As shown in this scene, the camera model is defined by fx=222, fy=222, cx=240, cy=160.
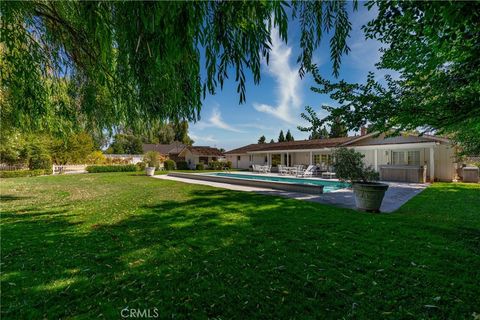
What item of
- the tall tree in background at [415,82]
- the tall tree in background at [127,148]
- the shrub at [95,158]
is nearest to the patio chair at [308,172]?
the tall tree in background at [415,82]

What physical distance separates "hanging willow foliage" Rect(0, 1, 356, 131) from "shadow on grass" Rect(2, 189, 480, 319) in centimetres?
246

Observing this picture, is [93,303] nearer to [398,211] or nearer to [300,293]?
[300,293]

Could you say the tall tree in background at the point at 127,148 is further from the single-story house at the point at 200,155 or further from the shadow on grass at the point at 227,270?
the shadow on grass at the point at 227,270

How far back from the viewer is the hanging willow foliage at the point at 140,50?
171 centimetres

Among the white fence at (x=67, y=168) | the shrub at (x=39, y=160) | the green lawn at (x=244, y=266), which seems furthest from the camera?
the white fence at (x=67, y=168)

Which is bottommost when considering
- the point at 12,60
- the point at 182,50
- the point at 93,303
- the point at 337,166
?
the point at 93,303

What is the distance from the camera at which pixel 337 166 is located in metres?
7.80

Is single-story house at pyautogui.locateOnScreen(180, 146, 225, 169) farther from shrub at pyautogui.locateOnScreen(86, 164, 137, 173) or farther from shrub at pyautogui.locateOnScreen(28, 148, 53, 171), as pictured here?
shrub at pyautogui.locateOnScreen(28, 148, 53, 171)

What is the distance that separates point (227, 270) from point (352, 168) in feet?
19.4

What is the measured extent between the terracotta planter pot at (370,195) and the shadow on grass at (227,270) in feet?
3.83

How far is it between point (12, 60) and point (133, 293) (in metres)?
3.90

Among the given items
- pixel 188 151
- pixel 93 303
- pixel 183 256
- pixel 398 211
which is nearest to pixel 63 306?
pixel 93 303

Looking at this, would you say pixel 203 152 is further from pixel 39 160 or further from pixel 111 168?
pixel 39 160

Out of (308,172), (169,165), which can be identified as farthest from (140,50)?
(169,165)
